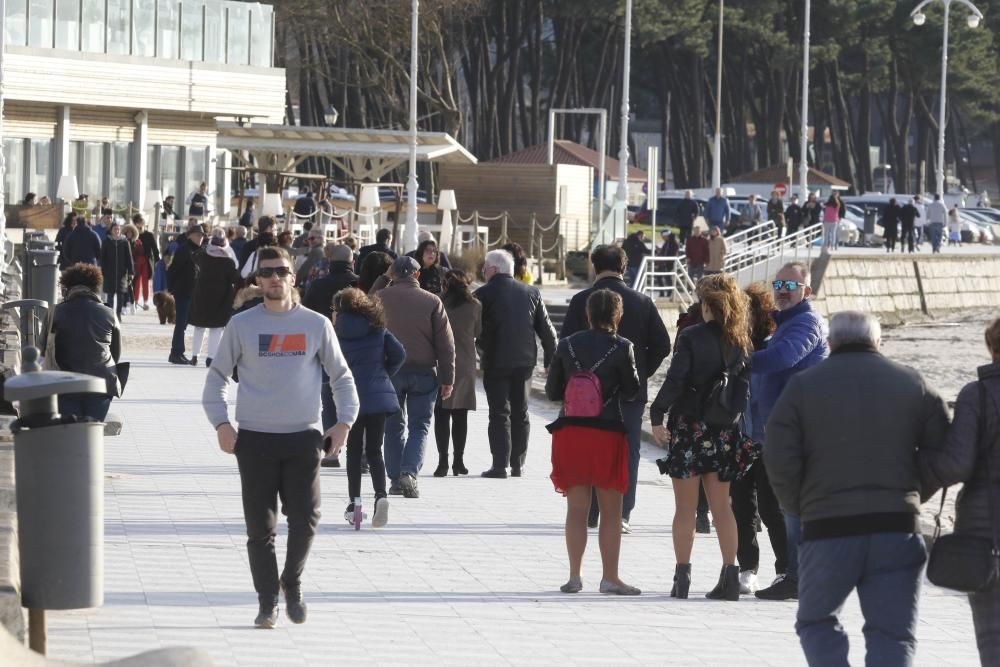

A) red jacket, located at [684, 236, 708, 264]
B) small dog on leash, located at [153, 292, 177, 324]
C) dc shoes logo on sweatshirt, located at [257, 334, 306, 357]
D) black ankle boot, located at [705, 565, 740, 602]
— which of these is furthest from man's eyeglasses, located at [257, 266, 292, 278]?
red jacket, located at [684, 236, 708, 264]

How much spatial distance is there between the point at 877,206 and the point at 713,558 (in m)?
52.8

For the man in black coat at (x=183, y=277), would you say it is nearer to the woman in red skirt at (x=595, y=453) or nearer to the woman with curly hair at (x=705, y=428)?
the woman in red skirt at (x=595, y=453)

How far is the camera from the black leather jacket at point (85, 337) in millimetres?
11164

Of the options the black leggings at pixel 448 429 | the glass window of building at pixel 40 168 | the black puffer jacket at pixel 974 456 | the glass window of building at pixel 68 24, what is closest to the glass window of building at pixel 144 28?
the glass window of building at pixel 68 24

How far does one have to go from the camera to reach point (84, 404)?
10914mm

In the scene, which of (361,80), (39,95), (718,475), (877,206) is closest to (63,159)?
(39,95)

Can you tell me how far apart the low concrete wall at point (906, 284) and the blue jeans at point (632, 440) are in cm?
3454

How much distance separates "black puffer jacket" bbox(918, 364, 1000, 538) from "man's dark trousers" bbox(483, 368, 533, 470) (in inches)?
285

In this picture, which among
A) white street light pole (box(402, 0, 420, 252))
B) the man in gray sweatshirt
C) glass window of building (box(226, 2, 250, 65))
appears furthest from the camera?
glass window of building (box(226, 2, 250, 65))

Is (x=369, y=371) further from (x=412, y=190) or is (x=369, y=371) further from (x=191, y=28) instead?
(x=191, y=28)

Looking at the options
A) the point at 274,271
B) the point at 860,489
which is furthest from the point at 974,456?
the point at 274,271

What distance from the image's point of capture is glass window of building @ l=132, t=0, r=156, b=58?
44.5 metres

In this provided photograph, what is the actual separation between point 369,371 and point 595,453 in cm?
225

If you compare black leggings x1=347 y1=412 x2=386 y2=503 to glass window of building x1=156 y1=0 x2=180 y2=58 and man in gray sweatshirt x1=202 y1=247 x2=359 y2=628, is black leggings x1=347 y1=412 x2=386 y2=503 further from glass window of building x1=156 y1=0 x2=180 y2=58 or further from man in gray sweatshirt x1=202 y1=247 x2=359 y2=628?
glass window of building x1=156 y1=0 x2=180 y2=58
